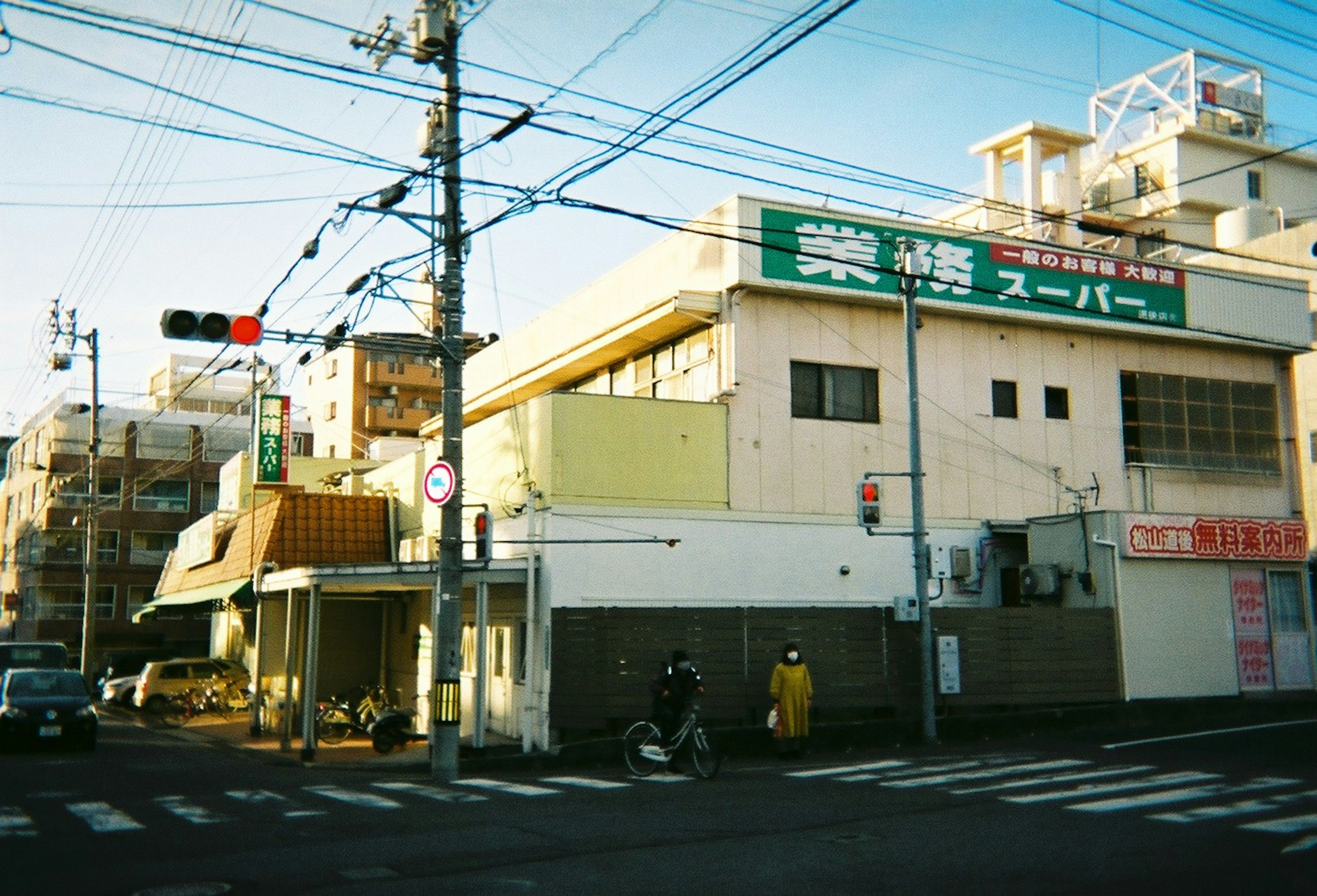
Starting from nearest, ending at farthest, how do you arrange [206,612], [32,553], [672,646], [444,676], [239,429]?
[444,676]
[672,646]
[206,612]
[32,553]
[239,429]

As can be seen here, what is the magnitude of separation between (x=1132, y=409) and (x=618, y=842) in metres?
19.7

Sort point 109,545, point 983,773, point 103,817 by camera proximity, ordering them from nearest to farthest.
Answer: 1. point 103,817
2. point 983,773
3. point 109,545

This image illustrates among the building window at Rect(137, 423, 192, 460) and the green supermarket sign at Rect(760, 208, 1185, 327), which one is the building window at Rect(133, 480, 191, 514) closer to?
the building window at Rect(137, 423, 192, 460)

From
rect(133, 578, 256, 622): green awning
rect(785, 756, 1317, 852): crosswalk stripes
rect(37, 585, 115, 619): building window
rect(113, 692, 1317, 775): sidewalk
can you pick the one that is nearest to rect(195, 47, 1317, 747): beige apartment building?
rect(113, 692, 1317, 775): sidewalk

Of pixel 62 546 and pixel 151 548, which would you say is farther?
pixel 151 548

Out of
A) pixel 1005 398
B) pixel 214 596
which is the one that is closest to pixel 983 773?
pixel 1005 398

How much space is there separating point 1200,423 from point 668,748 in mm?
17255

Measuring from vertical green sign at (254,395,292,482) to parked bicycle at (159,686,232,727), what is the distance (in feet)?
19.1

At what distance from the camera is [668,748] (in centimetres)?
→ 1606

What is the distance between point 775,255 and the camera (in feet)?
73.0

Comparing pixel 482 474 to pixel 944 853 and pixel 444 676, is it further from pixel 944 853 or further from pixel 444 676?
pixel 944 853

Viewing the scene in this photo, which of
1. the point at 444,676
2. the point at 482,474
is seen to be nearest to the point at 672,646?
the point at 444,676

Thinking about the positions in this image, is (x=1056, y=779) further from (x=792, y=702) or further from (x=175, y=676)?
(x=175, y=676)

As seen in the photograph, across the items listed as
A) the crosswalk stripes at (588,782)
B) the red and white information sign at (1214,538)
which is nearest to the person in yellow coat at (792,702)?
the crosswalk stripes at (588,782)
